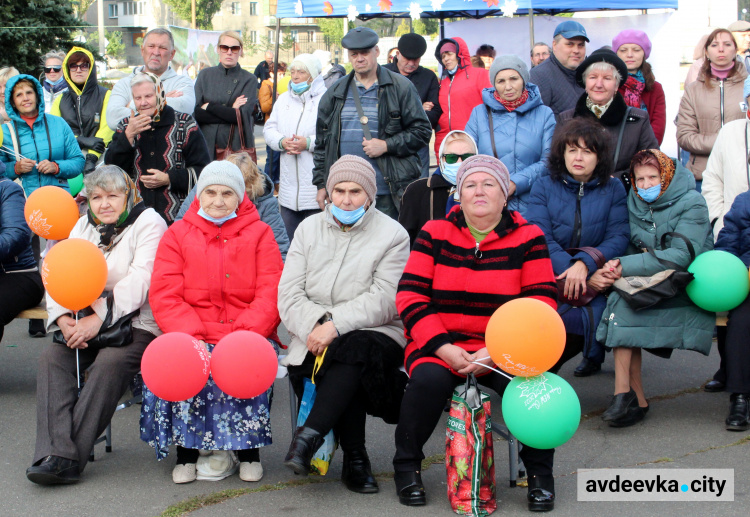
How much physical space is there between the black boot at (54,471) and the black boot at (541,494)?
7.18 ft

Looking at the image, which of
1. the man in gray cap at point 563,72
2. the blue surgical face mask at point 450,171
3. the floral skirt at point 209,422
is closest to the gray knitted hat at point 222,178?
the floral skirt at point 209,422

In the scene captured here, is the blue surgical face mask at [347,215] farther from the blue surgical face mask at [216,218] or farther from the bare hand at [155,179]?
the bare hand at [155,179]

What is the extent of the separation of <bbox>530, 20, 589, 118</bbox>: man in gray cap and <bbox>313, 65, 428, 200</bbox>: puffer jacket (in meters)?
1.20

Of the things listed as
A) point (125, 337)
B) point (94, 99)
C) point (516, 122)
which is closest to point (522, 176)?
point (516, 122)

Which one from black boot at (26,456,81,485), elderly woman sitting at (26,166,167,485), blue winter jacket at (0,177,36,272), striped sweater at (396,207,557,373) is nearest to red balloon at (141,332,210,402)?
elderly woman sitting at (26,166,167,485)

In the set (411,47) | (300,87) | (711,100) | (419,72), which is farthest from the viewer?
(419,72)

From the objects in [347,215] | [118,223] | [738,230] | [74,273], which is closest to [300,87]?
[118,223]

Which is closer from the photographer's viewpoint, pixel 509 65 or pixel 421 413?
pixel 421 413

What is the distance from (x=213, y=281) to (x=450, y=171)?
1.68m

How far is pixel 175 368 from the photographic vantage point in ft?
12.9

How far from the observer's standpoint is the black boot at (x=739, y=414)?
478 centimetres

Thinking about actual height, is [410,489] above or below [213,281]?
below

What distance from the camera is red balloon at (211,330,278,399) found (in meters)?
3.99

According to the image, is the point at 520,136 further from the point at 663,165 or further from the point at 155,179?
the point at 155,179
